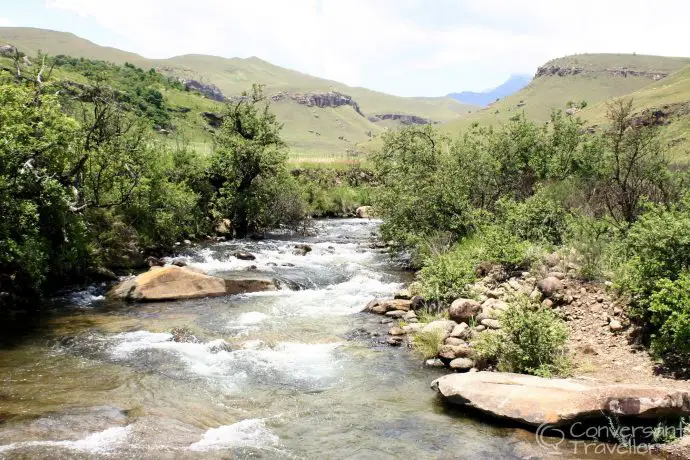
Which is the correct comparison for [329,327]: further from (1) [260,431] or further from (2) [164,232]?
(2) [164,232]

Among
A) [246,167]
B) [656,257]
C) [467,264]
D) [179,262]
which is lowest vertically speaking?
[179,262]

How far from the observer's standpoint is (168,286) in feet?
66.1

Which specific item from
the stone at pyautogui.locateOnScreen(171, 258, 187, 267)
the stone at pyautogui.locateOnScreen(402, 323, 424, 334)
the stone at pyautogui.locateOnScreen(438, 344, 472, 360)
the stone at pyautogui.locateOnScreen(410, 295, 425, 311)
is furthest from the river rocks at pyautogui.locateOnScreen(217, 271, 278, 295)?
the stone at pyautogui.locateOnScreen(438, 344, 472, 360)

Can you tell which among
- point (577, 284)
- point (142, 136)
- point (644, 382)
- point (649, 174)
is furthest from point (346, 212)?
point (644, 382)

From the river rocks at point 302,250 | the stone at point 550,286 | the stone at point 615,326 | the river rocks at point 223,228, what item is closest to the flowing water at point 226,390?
the stone at point 550,286

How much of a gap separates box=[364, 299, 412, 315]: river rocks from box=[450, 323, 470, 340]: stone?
12.9 feet

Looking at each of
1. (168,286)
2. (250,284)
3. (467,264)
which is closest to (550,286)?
(467,264)

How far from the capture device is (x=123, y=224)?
2511cm

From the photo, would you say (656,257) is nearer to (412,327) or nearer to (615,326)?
(615,326)

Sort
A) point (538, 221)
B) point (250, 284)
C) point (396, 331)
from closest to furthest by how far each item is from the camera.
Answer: point (396, 331), point (538, 221), point (250, 284)

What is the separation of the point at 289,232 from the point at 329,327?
23.3 meters

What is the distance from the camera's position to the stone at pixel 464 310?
15102 millimetres

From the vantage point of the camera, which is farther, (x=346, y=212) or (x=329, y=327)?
(x=346, y=212)

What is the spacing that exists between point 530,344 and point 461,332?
2.75 m
